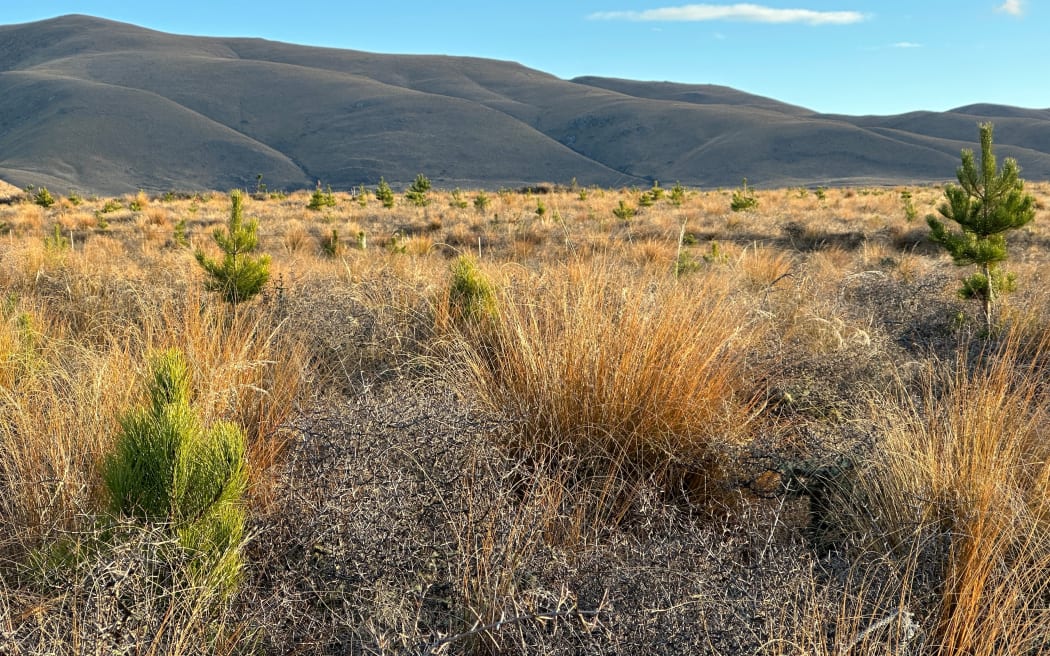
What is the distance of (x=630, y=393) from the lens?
9.33ft

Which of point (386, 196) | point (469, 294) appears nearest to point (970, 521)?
point (469, 294)

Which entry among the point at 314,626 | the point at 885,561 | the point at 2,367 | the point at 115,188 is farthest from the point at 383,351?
the point at 115,188

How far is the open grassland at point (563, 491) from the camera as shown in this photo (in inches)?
68.4

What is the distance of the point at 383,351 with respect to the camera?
4.16 meters

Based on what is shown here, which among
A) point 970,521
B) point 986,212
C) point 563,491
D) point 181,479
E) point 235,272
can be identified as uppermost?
point 986,212

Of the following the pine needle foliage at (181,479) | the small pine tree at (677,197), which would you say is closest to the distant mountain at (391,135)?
the small pine tree at (677,197)

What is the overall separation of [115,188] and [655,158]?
251 feet

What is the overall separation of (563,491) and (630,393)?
0.50 meters

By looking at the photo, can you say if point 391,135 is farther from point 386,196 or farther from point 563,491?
point 563,491

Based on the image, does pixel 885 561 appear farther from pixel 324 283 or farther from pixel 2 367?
pixel 324 283

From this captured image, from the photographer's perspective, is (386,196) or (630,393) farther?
(386,196)

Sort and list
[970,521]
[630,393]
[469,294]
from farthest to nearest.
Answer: [469,294]
[630,393]
[970,521]

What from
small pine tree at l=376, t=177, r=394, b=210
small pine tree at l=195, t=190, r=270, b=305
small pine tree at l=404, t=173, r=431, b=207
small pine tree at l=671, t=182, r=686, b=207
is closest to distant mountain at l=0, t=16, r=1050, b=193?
small pine tree at l=404, t=173, r=431, b=207

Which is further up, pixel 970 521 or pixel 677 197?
pixel 677 197
